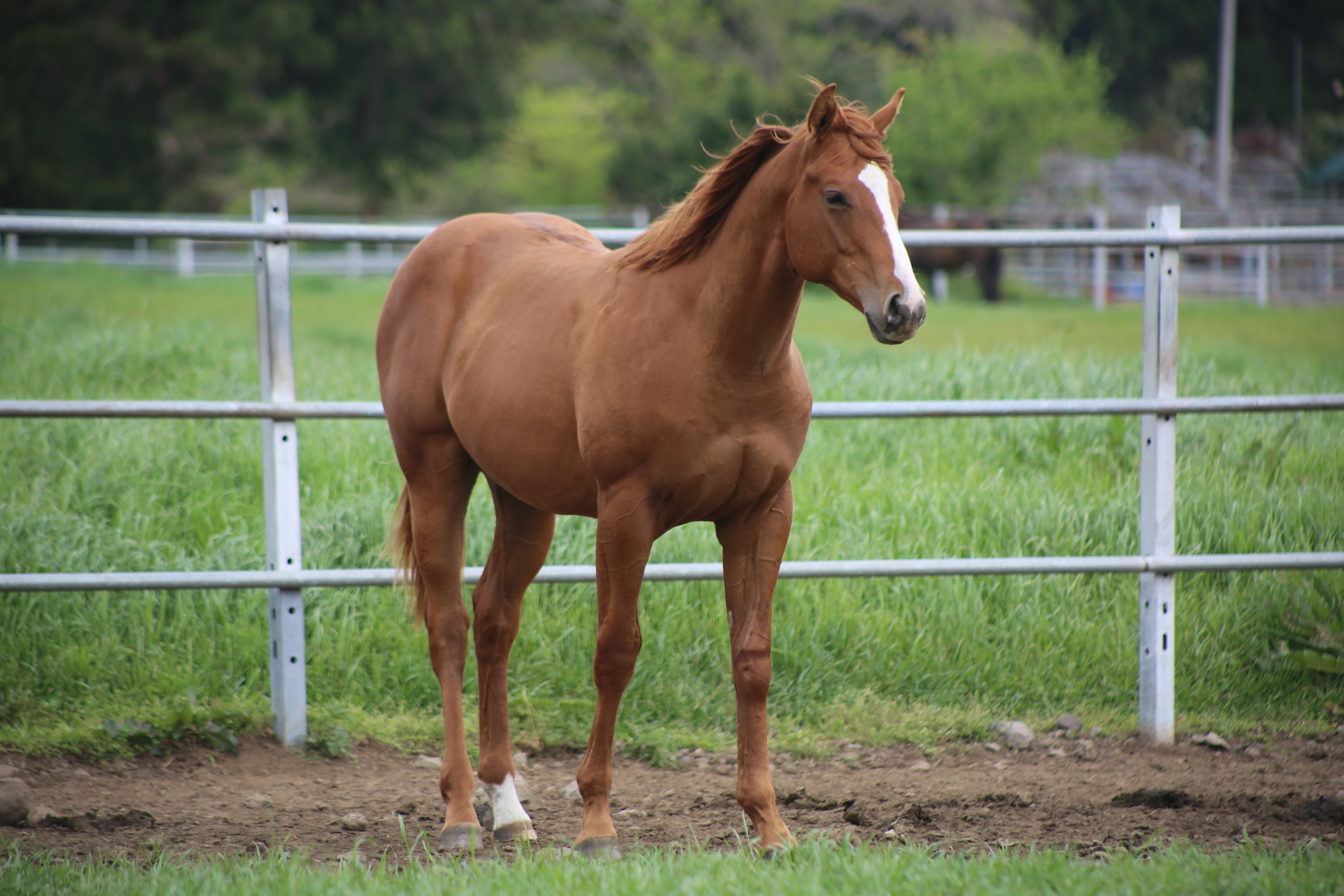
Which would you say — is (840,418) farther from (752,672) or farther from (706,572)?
(752,672)

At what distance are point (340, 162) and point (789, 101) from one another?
1423cm

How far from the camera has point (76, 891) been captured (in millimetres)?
2305

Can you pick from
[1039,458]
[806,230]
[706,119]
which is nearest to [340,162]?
[706,119]

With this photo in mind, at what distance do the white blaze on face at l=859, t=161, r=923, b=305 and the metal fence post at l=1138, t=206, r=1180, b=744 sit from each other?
6.03 ft

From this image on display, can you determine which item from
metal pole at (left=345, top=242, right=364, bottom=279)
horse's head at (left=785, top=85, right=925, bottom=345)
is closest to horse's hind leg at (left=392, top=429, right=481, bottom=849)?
horse's head at (left=785, top=85, right=925, bottom=345)

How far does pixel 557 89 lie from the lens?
35.8 m

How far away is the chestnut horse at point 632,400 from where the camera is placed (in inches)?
94.7

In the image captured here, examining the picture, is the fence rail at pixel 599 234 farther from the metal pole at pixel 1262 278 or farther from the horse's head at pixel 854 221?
the metal pole at pixel 1262 278

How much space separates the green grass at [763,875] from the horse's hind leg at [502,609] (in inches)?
21.8

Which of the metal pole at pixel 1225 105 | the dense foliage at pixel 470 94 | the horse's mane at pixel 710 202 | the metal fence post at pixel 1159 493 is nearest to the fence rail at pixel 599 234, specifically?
the metal fence post at pixel 1159 493

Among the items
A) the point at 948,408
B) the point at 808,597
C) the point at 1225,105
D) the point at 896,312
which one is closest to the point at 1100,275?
the point at 1225,105

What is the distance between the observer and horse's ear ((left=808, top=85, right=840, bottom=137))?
226 centimetres

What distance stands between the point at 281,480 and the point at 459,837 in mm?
1365

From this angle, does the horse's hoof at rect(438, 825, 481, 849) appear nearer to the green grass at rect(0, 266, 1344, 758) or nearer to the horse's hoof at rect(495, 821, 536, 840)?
the horse's hoof at rect(495, 821, 536, 840)
